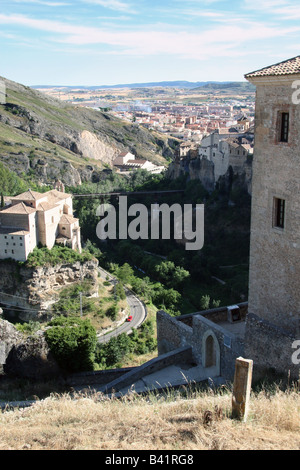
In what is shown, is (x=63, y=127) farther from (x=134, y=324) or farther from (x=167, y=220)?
(x=134, y=324)

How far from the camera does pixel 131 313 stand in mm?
33469

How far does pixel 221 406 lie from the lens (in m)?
5.90

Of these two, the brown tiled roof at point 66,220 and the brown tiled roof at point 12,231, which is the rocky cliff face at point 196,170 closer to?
the brown tiled roof at point 66,220

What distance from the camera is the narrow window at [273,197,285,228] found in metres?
9.39


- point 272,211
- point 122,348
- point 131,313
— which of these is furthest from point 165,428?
point 131,313

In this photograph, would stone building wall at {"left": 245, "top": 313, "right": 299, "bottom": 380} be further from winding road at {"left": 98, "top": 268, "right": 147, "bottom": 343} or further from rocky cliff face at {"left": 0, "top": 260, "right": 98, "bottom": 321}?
rocky cliff face at {"left": 0, "top": 260, "right": 98, "bottom": 321}

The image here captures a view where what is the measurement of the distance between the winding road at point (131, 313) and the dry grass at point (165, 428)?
75.7 feet

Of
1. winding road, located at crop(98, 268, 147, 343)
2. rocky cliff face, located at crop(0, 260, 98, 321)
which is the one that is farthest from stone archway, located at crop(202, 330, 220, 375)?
→ rocky cliff face, located at crop(0, 260, 98, 321)

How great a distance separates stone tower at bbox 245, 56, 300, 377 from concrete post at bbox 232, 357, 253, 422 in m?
3.05

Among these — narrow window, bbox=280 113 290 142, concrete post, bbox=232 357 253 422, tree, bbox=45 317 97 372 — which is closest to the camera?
concrete post, bbox=232 357 253 422

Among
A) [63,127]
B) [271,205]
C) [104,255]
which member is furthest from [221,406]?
[63,127]

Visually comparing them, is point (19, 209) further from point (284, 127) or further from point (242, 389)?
point (242, 389)

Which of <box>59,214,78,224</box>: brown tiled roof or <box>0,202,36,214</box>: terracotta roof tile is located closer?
<box>0,202,36,214</box>: terracotta roof tile

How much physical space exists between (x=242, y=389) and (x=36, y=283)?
29028mm
